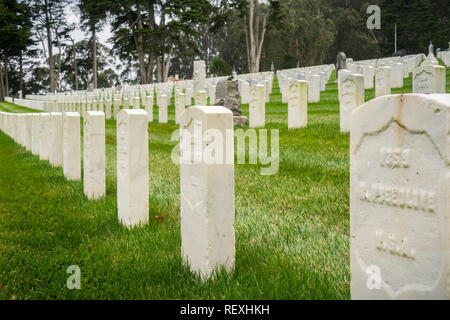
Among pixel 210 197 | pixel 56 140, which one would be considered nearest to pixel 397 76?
pixel 56 140

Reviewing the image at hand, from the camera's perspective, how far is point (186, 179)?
11.3 feet

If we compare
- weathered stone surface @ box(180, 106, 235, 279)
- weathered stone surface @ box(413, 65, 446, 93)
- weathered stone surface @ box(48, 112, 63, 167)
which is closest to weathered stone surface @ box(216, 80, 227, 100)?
weathered stone surface @ box(413, 65, 446, 93)

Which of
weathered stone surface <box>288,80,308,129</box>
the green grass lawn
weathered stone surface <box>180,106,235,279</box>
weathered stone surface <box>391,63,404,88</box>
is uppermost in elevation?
weathered stone surface <box>391,63,404,88</box>

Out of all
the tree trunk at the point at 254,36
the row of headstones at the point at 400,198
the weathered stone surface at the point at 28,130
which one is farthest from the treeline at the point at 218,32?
the row of headstones at the point at 400,198

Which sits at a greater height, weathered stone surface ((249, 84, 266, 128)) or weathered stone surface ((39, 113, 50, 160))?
weathered stone surface ((249, 84, 266, 128))

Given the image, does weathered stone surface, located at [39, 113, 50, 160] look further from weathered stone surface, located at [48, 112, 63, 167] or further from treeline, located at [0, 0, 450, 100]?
treeline, located at [0, 0, 450, 100]

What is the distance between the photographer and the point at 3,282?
3.39 m

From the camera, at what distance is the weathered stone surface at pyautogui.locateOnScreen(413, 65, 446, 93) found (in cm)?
977

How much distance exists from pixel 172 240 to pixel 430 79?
25.3 feet

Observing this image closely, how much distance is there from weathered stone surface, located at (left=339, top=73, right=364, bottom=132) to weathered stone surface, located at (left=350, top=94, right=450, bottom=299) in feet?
23.3

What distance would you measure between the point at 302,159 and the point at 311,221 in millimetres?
2809

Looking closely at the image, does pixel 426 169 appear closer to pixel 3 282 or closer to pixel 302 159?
pixel 3 282

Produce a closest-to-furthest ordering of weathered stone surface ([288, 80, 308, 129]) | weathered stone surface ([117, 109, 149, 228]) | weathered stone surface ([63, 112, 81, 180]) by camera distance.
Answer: weathered stone surface ([117, 109, 149, 228])
weathered stone surface ([63, 112, 81, 180])
weathered stone surface ([288, 80, 308, 129])
